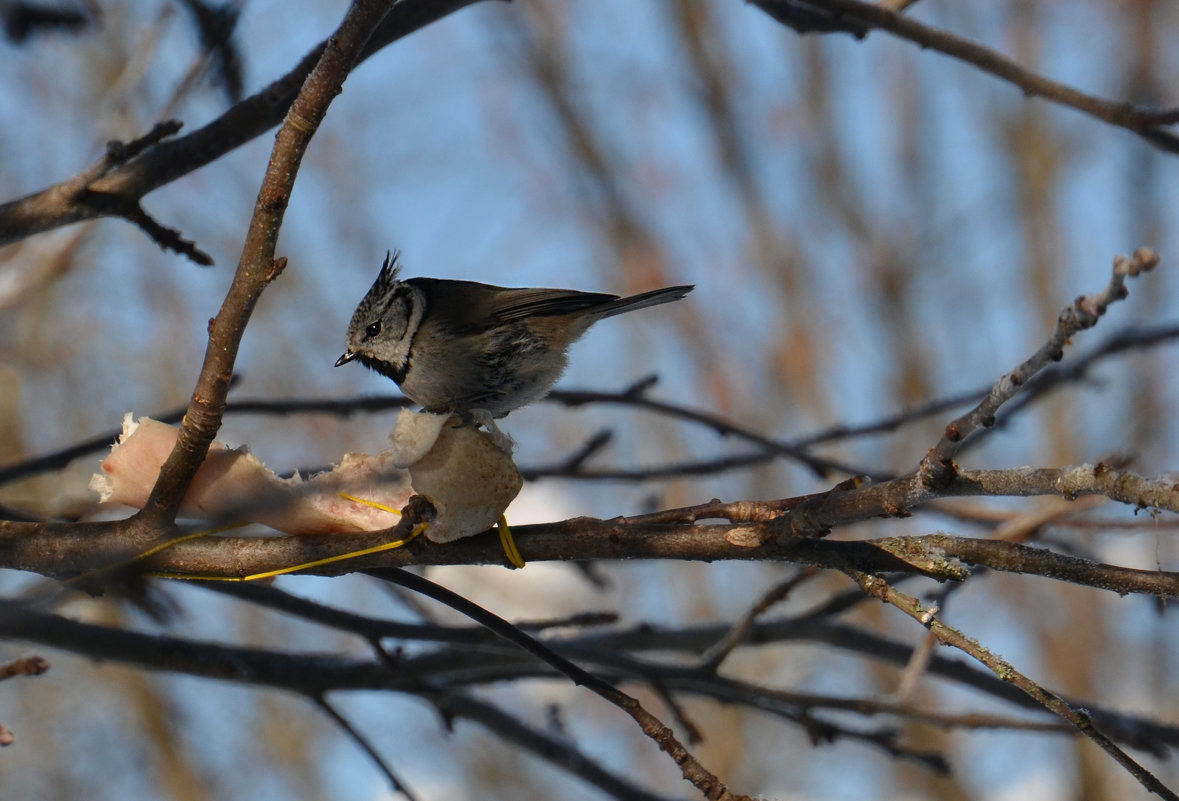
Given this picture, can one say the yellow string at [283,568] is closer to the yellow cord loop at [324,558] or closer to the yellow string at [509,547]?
the yellow cord loop at [324,558]

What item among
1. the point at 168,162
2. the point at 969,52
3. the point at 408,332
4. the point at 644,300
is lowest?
the point at 168,162

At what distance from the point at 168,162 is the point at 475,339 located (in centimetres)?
114

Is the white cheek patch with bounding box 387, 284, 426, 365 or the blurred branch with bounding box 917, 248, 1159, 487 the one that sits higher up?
the white cheek patch with bounding box 387, 284, 426, 365

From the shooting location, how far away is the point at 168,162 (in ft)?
8.54

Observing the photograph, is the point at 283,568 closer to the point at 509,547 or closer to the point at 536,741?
the point at 509,547

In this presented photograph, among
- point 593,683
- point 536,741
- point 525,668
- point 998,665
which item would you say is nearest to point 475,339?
point 525,668

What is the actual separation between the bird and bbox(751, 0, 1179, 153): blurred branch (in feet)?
2.94

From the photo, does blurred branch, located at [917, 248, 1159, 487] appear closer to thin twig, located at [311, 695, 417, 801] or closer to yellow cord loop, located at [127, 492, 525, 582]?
yellow cord loop, located at [127, 492, 525, 582]

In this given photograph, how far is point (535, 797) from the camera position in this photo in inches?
424

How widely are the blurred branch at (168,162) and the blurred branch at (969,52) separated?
3.32 feet

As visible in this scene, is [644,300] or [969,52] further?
[644,300]

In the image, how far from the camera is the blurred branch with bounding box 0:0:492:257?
8.28 feet

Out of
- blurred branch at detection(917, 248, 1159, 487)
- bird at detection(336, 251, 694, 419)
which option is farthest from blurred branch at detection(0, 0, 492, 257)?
blurred branch at detection(917, 248, 1159, 487)

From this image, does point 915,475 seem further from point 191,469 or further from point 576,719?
point 576,719
